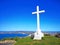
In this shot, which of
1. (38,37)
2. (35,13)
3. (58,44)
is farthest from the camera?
(35,13)

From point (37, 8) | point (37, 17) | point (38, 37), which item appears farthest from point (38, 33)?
point (37, 8)

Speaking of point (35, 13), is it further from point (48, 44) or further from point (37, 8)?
point (48, 44)

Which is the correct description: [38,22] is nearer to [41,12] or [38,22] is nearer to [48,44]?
[41,12]

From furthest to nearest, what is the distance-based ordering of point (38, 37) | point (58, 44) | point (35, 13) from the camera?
1. point (35, 13)
2. point (38, 37)
3. point (58, 44)

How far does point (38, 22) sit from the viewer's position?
13984 mm

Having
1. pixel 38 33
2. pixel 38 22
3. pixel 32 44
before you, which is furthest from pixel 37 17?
pixel 32 44

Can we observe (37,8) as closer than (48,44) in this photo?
No

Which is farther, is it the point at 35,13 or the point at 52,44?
the point at 35,13

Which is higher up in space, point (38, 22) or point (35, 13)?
point (35, 13)

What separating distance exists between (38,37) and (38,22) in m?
1.50

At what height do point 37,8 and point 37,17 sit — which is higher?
point 37,8

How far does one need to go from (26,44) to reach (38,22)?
3.65m

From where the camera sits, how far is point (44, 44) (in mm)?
10664

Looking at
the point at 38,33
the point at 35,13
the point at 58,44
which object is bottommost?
the point at 58,44
